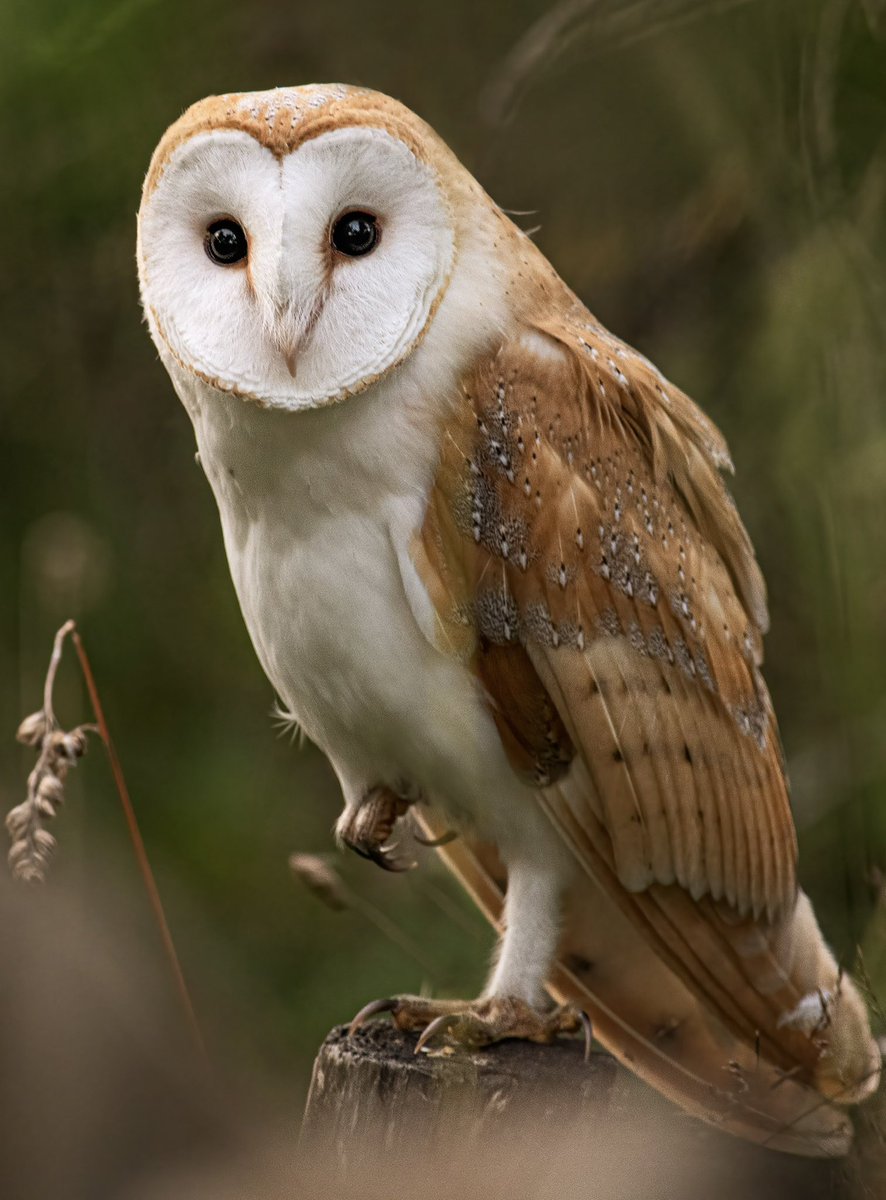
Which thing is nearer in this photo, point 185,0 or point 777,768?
point 777,768

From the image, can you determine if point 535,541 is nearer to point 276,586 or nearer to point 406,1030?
point 276,586

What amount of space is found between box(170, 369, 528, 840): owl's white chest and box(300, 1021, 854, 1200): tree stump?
0.34 meters

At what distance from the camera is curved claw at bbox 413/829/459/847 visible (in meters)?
2.27

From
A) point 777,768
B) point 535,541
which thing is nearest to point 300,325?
point 535,541

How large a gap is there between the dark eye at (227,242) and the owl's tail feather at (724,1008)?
94 cm

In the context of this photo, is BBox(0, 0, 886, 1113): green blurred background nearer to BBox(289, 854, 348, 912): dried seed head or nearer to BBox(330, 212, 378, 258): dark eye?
BBox(289, 854, 348, 912): dried seed head

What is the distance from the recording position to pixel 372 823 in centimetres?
217

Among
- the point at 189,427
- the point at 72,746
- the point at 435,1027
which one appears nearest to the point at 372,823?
the point at 435,1027

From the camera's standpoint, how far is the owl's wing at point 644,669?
1.88 m

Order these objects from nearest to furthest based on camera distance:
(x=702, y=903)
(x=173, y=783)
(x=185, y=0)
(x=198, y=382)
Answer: (x=198, y=382) < (x=702, y=903) < (x=185, y=0) < (x=173, y=783)

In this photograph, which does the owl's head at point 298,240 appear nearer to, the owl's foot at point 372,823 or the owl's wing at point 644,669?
the owl's wing at point 644,669

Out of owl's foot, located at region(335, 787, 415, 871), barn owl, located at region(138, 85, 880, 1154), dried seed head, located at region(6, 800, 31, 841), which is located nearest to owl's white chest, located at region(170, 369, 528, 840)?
barn owl, located at region(138, 85, 880, 1154)

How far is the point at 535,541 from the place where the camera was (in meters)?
1.88

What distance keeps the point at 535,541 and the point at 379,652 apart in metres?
0.24
